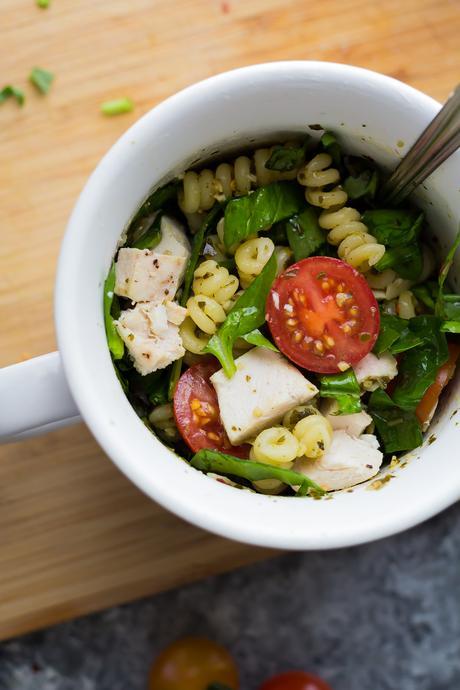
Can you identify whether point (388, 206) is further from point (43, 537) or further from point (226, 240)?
point (43, 537)

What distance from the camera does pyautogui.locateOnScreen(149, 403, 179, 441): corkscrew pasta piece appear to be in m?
1.27

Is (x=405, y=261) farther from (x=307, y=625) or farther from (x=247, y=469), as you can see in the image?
(x=307, y=625)

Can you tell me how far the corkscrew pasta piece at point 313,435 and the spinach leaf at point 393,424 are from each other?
113 mm

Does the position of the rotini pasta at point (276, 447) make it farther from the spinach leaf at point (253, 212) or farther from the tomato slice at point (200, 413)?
the spinach leaf at point (253, 212)

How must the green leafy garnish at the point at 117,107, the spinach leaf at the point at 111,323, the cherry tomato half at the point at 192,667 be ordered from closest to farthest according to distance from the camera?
the spinach leaf at the point at 111,323, the green leafy garnish at the point at 117,107, the cherry tomato half at the point at 192,667

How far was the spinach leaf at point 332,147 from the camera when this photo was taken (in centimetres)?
120

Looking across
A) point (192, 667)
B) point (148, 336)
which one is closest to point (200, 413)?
point (148, 336)

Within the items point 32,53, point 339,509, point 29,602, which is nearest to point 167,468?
point 339,509

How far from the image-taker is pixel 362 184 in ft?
4.20

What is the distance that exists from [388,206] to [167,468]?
0.57 m

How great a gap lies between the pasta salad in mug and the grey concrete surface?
781mm

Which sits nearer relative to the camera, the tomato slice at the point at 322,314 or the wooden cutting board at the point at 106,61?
the tomato slice at the point at 322,314

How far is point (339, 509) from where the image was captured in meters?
1.10

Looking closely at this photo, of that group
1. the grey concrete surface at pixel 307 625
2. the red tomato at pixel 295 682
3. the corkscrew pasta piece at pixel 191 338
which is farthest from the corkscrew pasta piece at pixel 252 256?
the red tomato at pixel 295 682
